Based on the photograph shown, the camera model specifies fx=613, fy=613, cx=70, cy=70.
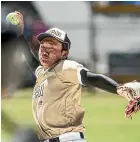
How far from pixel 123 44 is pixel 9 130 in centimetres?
818

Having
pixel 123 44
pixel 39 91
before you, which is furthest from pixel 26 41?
pixel 123 44

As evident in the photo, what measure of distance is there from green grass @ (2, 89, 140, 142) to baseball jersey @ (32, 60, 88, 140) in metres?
1.84

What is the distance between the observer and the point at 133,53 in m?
11.1

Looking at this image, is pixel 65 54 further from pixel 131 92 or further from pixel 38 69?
pixel 131 92

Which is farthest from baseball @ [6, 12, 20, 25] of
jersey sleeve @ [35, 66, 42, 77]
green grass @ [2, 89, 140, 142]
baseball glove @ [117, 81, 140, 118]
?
green grass @ [2, 89, 140, 142]

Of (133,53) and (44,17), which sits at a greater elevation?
(44,17)

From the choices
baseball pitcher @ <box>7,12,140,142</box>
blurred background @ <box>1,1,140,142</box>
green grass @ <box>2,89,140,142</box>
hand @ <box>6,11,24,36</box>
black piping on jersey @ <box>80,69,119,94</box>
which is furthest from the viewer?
blurred background @ <box>1,1,140,142</box>

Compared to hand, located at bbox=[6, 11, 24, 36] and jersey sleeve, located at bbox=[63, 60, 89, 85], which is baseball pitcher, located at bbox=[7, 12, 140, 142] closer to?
jersey sleeve, located at bbox=[63, 60, 89, 85]

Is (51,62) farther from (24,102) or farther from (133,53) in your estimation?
(133,53)

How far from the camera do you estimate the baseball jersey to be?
3.66 metres

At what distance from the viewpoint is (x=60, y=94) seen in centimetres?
369

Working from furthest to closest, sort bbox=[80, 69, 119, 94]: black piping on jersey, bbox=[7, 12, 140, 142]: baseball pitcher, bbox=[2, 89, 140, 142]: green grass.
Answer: bbox=[2, 89, 140, 142]: green grass < bbox=[7, 12, 140, 142]: baseball pitcher < bbox=[80, 69, 119, 94]: black piping on jersey

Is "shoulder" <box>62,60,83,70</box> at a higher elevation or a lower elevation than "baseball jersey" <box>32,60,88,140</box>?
higher

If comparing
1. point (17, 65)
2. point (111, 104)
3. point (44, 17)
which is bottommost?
point (111, 104)
